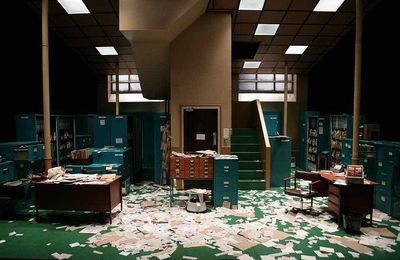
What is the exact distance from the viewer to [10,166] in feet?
19.4

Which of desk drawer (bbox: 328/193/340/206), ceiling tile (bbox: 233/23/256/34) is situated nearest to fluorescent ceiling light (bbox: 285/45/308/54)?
ceiling tile (bbox: 233/23/256/34)

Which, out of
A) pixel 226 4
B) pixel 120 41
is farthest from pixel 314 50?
pixel 120 41

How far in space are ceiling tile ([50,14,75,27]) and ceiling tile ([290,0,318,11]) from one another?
612 cm

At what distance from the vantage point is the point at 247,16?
7.58 meters

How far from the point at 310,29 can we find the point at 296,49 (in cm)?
121

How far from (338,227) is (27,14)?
28.8ft

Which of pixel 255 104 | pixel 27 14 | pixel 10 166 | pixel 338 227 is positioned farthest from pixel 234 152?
pixel 27 14

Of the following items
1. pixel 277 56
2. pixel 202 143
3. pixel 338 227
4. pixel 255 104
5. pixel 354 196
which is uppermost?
pixel 277 56

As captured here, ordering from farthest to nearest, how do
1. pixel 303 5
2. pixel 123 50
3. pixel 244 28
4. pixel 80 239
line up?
pixel 123 50, pixel 244 28, pixel 303 5, pixel 80 239

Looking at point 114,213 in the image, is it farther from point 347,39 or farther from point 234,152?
point 347,39

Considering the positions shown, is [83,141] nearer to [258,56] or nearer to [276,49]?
[258,56]

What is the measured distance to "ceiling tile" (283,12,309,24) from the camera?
7.46 m

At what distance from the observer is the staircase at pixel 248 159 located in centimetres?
735

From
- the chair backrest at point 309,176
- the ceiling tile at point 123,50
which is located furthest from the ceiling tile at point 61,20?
the chair backrest at point 309,176
